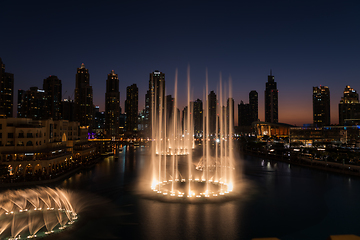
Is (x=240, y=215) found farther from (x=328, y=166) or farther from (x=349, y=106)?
(x=349, y=106)

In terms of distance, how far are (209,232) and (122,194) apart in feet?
38.0

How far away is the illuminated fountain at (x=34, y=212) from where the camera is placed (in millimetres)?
15578

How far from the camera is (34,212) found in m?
18.8

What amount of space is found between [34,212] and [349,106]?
165m

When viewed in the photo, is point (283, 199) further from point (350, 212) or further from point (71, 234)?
point (71, 234)

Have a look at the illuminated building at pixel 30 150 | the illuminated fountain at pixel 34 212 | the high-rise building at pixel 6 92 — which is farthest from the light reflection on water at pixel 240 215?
the high-rise building at pixel 6 92

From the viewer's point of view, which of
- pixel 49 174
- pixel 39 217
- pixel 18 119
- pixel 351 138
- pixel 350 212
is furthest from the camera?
pixel 351 138

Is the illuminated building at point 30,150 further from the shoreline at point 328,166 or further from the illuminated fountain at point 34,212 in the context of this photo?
the shoreline at point 328,166

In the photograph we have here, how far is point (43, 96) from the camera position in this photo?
158375mm

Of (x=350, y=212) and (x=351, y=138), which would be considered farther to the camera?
(x=351, y=138)

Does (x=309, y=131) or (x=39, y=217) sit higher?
(x=309, y=131)

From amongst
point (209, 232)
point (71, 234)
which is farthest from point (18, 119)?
point (209, 232)

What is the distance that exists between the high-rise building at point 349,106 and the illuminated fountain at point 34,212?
153469mm

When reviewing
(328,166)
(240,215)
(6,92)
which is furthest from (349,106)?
(6,92)
